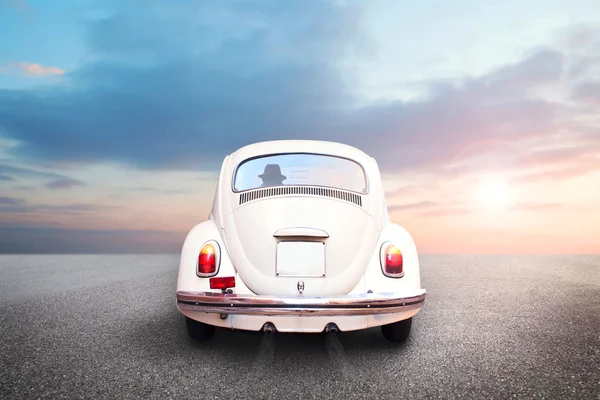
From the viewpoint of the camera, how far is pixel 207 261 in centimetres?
442

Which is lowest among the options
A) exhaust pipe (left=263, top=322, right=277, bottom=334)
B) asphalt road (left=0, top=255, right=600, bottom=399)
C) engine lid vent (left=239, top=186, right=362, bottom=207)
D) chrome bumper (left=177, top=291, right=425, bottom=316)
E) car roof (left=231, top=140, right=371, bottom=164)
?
asphalt road (left=0, top=255, right=600, bottom=399)

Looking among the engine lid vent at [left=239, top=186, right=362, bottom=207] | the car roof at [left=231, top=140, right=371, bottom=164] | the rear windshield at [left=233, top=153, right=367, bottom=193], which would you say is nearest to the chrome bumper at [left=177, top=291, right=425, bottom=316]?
the engine lid vent at [left=239, top=186, right=362, bottom=207]

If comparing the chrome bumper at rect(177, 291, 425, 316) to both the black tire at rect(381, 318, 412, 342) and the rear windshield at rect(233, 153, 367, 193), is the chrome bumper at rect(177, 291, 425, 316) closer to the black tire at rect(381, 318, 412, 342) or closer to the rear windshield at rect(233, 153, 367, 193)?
the black tire at rect(381, 318, 412, 342)

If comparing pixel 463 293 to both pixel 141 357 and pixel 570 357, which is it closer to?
pixel 570 357

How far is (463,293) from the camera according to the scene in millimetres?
8242

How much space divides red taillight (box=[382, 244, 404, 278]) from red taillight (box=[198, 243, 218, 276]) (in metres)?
1.58

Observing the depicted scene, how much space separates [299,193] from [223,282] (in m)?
1.10

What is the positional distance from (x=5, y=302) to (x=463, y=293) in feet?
24.7

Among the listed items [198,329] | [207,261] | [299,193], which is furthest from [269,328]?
[299,193]

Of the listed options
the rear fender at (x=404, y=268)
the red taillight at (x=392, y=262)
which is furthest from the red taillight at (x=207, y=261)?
the red taillight at (x=392, y=262)

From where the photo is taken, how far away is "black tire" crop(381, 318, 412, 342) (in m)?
4.75

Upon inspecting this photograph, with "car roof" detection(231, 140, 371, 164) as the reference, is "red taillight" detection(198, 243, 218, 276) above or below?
below

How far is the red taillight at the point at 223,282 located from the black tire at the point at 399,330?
167 centimetres

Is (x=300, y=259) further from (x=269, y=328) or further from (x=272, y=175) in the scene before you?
(x=272, y=175)
